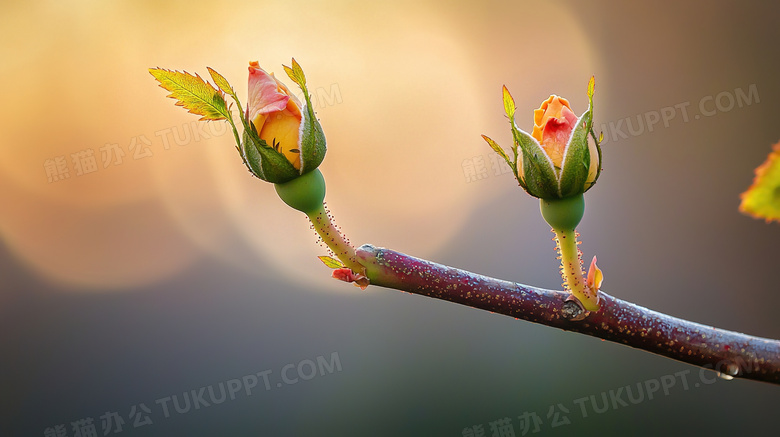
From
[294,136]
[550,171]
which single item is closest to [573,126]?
[550,171]

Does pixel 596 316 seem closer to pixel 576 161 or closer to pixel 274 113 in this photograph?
pixel 576 161

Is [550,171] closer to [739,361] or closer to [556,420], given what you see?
[739,361]

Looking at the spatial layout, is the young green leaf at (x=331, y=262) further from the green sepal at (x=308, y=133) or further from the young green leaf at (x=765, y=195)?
the young green leaf at (x=765, y=195)

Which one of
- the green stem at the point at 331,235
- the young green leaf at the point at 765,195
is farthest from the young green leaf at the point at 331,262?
the young green leaf at the point at 765,195

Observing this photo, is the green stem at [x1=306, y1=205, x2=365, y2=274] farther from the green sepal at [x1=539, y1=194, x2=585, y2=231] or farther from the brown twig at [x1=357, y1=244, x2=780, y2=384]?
the green sepal at [x1=539, y1=194, x2=585, y2=231]

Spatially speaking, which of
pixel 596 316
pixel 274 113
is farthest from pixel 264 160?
pixel 596 316

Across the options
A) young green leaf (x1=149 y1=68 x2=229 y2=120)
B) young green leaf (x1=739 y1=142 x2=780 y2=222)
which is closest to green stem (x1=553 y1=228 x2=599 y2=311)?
young green leaf (x1=739 y1=142 x2=780 y2=222)
